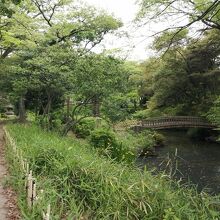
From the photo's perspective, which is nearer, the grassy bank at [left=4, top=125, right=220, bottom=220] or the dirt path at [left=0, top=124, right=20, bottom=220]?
the grassy bank at [left=4, top=125, right=220, bottom=220]

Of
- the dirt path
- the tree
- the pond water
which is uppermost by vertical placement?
the tree

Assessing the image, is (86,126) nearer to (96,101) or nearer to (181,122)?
(96,101)

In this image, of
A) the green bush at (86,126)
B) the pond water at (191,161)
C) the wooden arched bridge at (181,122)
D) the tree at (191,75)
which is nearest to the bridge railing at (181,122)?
the wooden arched bridge at (181,122)

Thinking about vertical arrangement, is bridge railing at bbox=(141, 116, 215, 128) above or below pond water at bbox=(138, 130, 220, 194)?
above

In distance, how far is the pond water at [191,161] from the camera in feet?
50.9

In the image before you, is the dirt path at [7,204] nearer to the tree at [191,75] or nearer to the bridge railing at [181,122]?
the bridge railing at [181,122]

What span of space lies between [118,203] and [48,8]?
1002 inches

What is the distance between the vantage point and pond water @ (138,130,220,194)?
15511 millimetres

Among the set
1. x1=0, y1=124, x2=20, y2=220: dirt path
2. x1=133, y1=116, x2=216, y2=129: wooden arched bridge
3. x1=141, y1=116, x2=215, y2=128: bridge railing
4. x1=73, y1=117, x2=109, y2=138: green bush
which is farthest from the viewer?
x1=141, y1=116, x2=215, y2=128: bridge railing

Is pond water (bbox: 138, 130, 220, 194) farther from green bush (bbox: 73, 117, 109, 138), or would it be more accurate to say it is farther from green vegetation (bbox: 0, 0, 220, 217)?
green bush (bbox: 73, 117, 109, 138)

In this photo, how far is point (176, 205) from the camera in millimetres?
6551

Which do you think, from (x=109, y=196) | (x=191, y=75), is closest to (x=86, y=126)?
(x=191, y=75)

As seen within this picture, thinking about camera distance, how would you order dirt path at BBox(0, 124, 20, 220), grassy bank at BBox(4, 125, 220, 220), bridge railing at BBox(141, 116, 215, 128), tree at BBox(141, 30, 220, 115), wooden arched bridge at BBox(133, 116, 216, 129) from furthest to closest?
tree at BBox(141, 30, 220, 115)
bridge railing at BBox(141, 116, 215, 128)
wooden arched bridge at BBox(133, 116, 216, 129)
dirt path at BBox(0, 124, 20, 220)
grassy bank at BBox(4, 125, 220, 220)

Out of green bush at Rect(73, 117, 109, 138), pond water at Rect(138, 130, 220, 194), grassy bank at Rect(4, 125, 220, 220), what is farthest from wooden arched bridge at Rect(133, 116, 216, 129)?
grassy bank at Rect(4, 125, 220, 220)
